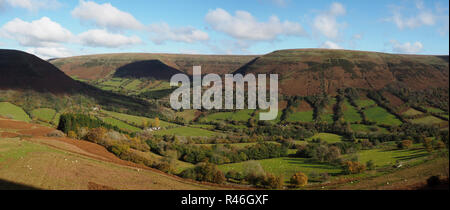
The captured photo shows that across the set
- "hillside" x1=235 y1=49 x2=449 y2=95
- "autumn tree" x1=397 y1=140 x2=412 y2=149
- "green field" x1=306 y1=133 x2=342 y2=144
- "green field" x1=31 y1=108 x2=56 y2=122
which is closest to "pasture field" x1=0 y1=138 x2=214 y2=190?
"autumn tree" x1=397 y1=140 x2=412 y2=149

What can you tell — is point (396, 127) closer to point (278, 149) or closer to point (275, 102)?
point (278, 149)

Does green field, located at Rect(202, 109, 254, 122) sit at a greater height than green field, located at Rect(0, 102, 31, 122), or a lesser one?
lesser

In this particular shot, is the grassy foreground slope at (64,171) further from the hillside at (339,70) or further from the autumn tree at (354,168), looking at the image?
the hillside at (339,70)

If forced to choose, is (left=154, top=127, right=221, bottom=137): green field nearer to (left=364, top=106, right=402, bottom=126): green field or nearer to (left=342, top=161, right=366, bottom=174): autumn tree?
(left=342, top=161, right=366, bottom=174): autumn tree

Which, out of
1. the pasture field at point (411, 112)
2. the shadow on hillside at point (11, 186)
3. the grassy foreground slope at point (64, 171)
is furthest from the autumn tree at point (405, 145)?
the shadow on hillside at point (11, 186)

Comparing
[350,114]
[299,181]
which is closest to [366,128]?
[350,114]
